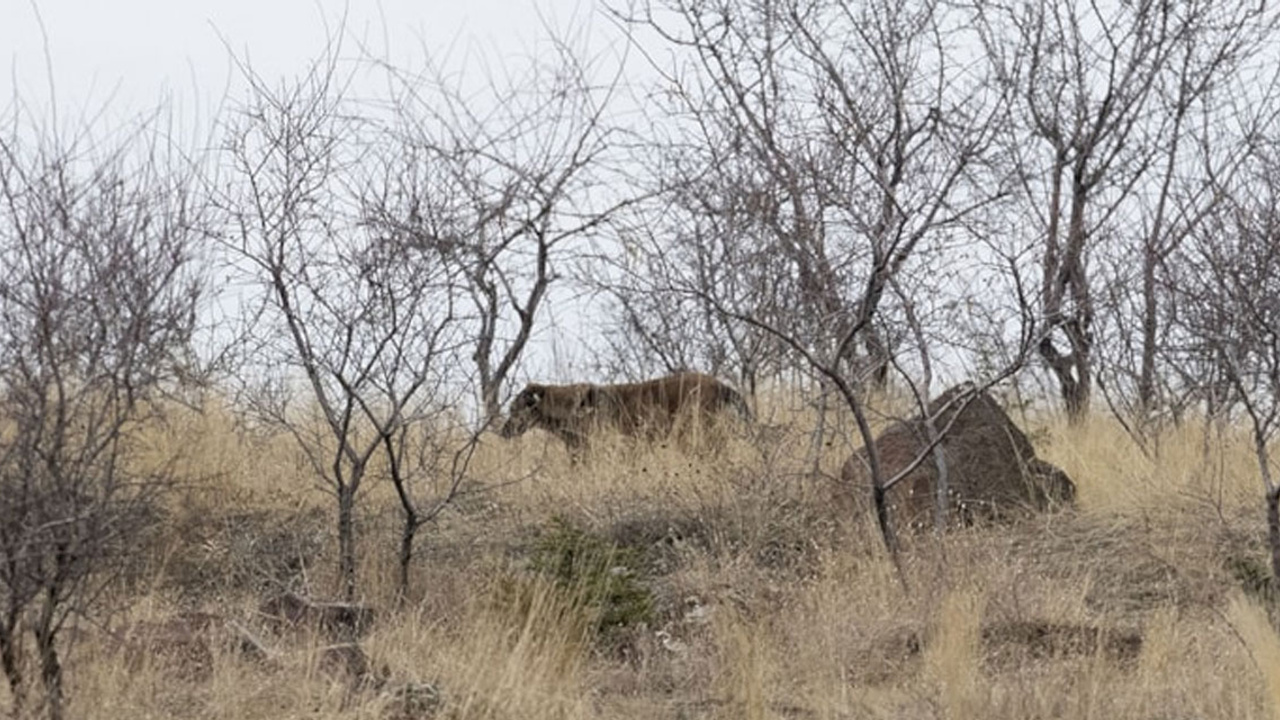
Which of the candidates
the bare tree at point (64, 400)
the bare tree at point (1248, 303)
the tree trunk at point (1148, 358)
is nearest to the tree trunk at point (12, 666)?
the bare tree at point (64, 400)

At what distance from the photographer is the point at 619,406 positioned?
40.2 feet

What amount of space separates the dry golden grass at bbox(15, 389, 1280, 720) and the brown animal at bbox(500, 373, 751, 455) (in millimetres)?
220

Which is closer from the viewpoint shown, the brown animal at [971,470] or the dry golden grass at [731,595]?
the dry golden grass at [731,595]

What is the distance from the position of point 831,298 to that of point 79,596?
4477 mm

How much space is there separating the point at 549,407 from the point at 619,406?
44 cm

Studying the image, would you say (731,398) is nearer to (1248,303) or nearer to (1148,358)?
(1148,358)

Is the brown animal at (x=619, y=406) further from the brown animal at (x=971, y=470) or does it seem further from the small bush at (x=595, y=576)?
the small bush at (x=595, y=576)

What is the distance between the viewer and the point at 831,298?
9.63 meters

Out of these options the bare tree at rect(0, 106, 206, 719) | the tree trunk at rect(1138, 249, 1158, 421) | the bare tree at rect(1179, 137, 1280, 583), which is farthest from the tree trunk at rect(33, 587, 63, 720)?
the tree trunk at rect(1138, 249, 1158, 421)

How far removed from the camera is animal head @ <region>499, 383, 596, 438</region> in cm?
1205

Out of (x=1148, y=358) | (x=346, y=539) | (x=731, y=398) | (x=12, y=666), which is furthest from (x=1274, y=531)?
(x=12, y=666)

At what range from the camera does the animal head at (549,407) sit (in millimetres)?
12055

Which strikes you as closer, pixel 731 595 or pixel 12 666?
pixel 12 666

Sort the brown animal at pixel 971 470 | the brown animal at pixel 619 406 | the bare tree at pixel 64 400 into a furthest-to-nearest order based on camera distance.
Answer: the brown animal at pixel 619 406
the brown animal at pixel 971 470
the bare tree at pixel 64 400
